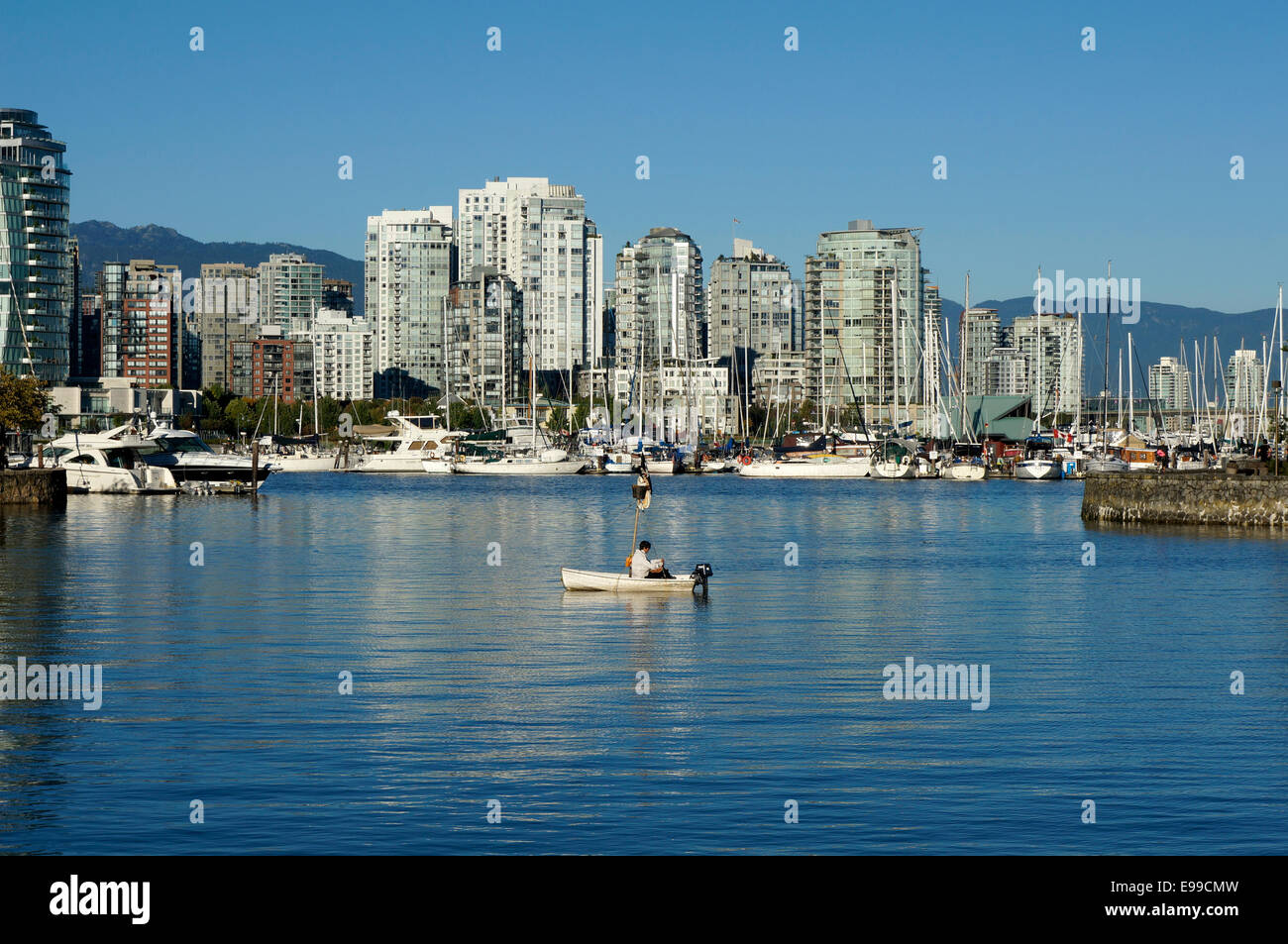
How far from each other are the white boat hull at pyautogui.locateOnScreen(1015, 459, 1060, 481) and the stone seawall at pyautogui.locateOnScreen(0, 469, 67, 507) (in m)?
102

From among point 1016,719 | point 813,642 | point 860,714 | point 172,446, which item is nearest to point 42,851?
point 860,714

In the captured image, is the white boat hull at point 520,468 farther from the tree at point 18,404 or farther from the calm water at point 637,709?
the calm water at point 637,709

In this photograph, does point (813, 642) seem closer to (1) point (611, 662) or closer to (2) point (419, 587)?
(1) point (611, 662)

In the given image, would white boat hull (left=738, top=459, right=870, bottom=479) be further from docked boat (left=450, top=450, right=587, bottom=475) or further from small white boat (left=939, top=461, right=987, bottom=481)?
docked boat (left=450, top=450, right=587, bottom=475)

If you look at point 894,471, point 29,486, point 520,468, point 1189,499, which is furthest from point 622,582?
point 520,468

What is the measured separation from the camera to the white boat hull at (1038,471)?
162 metres

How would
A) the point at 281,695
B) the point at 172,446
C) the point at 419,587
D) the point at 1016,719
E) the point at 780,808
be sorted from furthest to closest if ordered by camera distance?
the point at 172,446
the point at 419,587
the point at 281,695
the point at 1016,719
the point at 780,808

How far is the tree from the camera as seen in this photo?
124 metres

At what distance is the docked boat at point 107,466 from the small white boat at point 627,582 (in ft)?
250

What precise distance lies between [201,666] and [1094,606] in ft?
86.4

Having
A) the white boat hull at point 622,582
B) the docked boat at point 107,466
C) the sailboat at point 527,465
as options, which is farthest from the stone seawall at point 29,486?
the sailboat at point 527,465

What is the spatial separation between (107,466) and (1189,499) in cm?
7620

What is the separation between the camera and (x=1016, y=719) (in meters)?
26.1

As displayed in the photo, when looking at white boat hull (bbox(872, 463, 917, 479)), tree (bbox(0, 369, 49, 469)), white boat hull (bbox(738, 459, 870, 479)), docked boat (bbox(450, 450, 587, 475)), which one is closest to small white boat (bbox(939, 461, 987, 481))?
white boat hull (bbox(872, 463, 917, 479))
